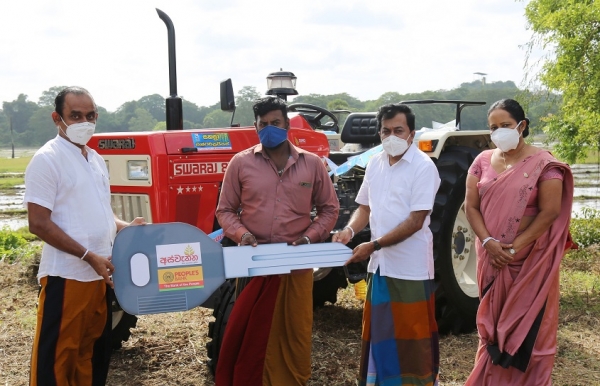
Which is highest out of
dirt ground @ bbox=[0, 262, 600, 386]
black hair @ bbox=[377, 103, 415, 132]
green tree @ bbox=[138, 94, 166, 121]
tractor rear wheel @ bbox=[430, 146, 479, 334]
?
green tree @ bbox=[138, 94, 166, 121]

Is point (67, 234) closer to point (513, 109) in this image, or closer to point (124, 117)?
point (513, 109)

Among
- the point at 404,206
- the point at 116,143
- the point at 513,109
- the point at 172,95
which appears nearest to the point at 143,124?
the point at 172,95

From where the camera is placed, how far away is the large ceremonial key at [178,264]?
284 centimetres

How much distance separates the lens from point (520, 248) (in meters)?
3.12

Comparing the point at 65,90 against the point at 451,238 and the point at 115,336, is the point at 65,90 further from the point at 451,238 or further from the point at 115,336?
the point at 451,238

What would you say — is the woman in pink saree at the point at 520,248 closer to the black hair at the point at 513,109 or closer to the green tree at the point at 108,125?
the black hair at the point at 513,109

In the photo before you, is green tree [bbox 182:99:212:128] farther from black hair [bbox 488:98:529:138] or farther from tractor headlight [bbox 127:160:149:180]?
black hair [bbox 488:98:529:138]

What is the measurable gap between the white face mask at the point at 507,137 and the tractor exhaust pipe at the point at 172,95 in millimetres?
2249

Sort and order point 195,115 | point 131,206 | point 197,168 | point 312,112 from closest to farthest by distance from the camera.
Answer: point 197,168
point 131,206
point 312,112
point 195,115

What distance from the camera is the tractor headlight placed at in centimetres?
409

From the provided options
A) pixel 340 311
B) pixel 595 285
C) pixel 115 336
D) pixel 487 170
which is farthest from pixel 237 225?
pixel 595 285

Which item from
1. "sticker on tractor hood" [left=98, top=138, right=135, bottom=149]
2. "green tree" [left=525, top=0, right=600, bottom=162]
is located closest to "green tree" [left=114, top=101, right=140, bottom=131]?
"sticker on tractor hood" [left=98, top=138, right=135, bottom=149]

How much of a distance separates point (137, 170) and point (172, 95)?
0.65 m

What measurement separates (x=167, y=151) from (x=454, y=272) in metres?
2.23
